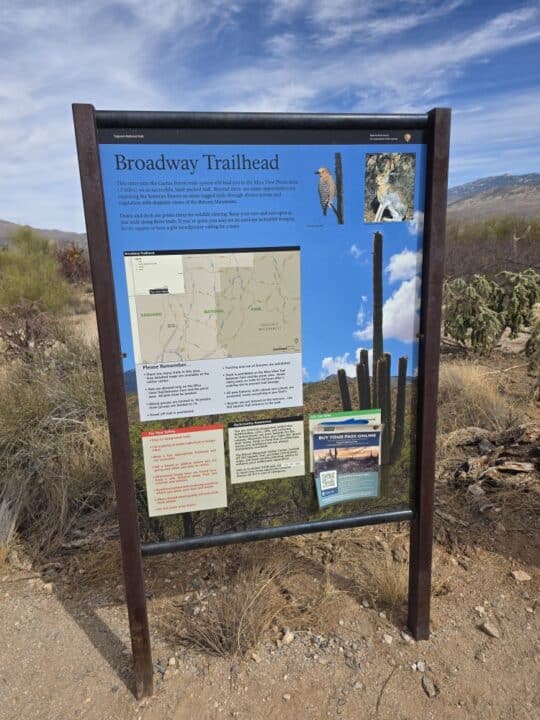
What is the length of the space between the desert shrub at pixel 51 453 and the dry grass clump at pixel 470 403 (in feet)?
10.1

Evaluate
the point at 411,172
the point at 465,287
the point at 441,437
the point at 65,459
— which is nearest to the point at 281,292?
the point at 411,172

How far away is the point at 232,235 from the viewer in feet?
6.38

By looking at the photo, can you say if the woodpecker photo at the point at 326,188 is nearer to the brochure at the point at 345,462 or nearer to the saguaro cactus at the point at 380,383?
the saguaro cactus at the point at 380,383

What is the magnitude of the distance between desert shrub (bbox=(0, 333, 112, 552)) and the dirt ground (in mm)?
286

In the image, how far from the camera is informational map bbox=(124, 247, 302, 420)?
1946 mm

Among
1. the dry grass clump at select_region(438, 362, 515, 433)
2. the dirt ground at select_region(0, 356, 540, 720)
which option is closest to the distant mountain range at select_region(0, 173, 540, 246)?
the dry grass clump at select_region(438, 362, 515, 433)

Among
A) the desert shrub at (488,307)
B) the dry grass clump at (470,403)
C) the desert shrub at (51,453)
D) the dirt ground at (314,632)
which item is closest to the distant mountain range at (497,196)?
the desert shrub at (488,307)

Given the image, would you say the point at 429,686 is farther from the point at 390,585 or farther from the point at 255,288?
the point at 255,288

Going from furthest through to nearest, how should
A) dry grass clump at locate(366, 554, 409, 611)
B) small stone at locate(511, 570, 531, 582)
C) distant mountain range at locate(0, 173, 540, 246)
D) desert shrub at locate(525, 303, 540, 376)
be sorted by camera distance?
distant mountain range at locate(0, 173, 540, 246) < desert shrub at locate(525, 303, 540, 376) < small stone at locate(511, 570, 531, 582) < dry grass clump at locate(366, 554, 409, 611)

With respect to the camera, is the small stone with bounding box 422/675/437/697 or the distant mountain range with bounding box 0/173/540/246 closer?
the small stone with bounding box 422/675/437/697

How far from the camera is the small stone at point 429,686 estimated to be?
7.36 ft

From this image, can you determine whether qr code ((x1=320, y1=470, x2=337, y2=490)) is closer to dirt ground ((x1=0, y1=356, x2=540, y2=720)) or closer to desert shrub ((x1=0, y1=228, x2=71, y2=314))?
dirt ground ((x1=0, y1=356, x2=540, y2=720))

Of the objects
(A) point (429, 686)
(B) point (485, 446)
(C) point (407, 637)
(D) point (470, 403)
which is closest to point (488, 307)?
(D) point (470, 403)

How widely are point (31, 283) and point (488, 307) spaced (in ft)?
28.6
